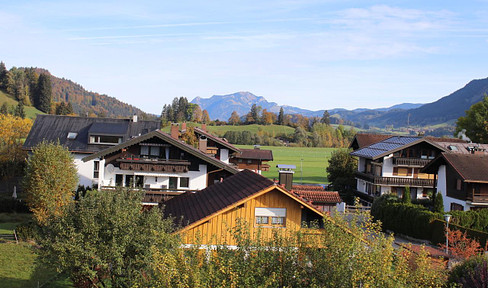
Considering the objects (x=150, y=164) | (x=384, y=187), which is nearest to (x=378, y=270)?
(x=150, y=164)

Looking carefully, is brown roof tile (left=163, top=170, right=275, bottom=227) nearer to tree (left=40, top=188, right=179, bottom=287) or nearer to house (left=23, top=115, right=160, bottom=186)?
tree (left=40, top=188, right=179, bottom=287)

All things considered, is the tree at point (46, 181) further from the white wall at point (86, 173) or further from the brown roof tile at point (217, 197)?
the white wall at point (86, 173)

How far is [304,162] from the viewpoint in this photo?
350 ft

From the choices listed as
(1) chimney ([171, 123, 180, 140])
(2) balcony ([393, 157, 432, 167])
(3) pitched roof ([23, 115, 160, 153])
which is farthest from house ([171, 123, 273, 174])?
(2) balcony ([393, 157, 432, 167])

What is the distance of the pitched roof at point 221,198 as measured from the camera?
17781 mm

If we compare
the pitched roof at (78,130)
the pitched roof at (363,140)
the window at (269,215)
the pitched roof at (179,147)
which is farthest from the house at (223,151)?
the window at (269,215)

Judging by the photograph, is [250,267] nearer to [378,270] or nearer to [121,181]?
[378,270]

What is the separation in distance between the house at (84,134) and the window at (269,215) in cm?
2971

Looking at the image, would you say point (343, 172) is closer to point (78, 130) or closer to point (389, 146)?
point (389, 146)

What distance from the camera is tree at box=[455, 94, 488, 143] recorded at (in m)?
69.6

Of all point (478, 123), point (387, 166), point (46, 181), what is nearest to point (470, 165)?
point (387, 166)

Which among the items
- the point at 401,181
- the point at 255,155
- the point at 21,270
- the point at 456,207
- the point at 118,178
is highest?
the point at 255,155

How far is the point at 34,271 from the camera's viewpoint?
23031 millimetres

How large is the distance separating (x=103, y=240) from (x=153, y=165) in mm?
16461
